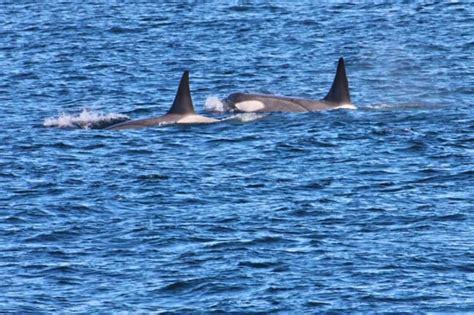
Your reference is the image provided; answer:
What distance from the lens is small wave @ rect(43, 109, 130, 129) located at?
38.7 m

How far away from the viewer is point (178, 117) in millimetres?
38219

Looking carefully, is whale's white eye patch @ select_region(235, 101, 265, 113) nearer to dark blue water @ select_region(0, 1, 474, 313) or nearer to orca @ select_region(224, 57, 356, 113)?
orca @ select_region(224, 57, 356, 113)

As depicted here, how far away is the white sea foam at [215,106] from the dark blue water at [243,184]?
0.11 m

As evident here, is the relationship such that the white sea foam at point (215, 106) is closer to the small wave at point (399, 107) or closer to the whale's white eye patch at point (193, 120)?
the whale's white eye patch at point (193, 120)

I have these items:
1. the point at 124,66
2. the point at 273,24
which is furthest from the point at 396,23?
the point at 124,66

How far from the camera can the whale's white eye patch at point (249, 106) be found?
1577 inches

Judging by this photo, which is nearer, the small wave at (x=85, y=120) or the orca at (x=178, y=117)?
the orca at (x=178, y=117)

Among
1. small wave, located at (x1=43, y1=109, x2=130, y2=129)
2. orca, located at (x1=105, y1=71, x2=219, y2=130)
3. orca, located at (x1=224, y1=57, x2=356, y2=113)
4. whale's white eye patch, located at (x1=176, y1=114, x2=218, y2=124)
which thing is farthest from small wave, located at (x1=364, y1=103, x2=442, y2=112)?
small wave, located at (x1=43, y1=109, x2=130, y2=129)

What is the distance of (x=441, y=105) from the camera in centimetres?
3981

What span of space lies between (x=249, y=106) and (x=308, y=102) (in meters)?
1.62

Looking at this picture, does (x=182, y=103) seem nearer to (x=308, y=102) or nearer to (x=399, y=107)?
(x=308, y=102)

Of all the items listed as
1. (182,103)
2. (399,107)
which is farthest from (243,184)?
(399,107)

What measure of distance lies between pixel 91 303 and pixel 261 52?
29.9 metres

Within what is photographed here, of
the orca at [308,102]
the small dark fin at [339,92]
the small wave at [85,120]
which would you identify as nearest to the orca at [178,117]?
the small wave at [85,120]
